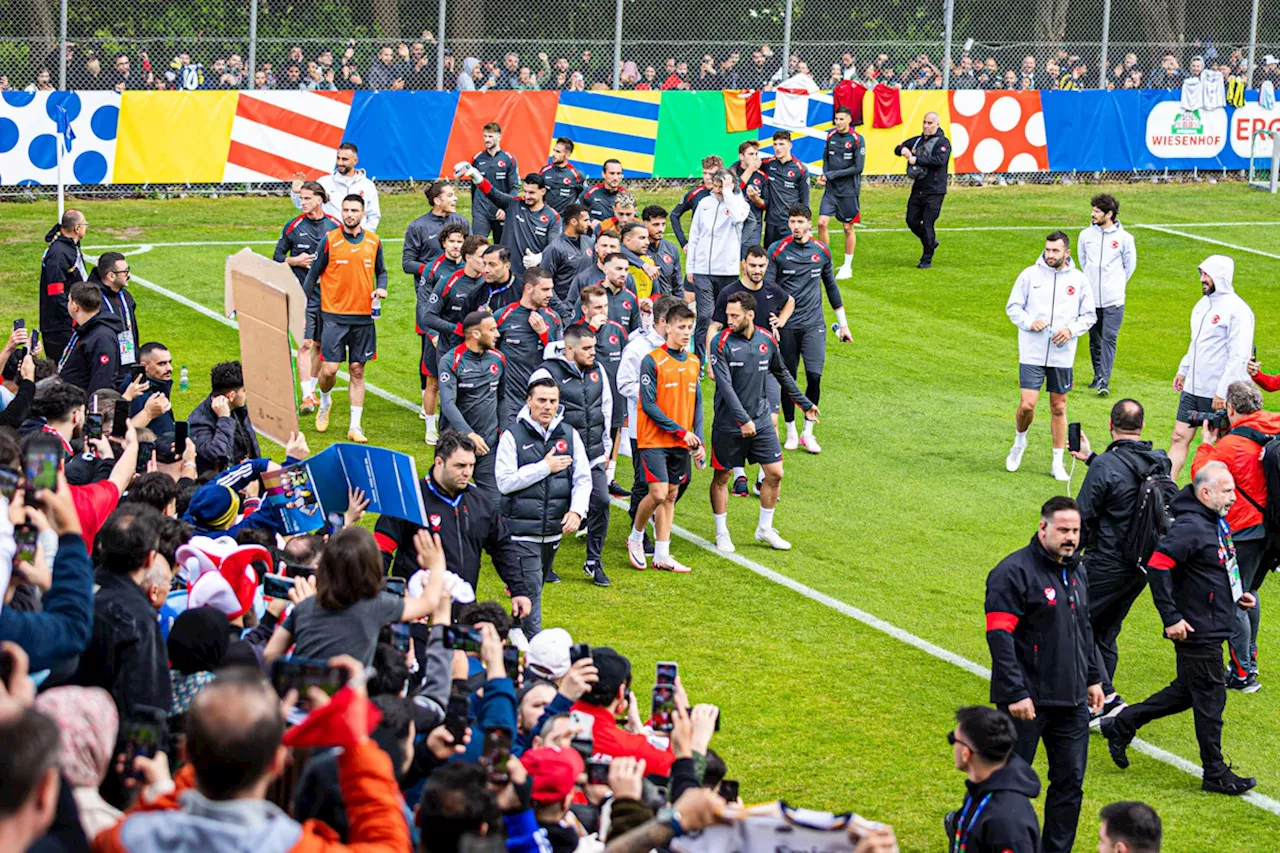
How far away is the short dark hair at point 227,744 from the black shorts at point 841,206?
18.7 m

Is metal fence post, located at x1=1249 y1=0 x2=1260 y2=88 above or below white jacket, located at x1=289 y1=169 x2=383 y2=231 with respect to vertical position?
above

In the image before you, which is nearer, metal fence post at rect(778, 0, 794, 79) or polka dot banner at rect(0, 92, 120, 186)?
polka dot banner at rect(0, 92, 120, 186)

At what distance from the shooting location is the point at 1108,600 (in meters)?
10.0

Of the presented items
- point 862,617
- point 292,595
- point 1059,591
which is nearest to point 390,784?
point 292,595

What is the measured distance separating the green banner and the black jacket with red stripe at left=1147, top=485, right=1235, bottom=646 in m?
18.3

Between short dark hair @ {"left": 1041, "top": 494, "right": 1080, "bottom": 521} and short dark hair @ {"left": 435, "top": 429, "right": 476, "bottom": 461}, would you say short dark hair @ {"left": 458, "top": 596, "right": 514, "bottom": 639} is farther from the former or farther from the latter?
short dark hair @ {"left": 1041, "top": 494, "right": 1080, "bottom": 521}

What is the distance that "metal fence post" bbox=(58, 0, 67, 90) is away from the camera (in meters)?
23.7

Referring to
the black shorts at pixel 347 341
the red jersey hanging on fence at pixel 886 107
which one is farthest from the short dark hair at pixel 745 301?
the red jersey hanging on fence at pixel 886 107

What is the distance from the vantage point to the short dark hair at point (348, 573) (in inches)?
252

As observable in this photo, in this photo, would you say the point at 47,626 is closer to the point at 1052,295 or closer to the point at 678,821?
the point at 678,821

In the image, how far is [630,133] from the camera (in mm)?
26953

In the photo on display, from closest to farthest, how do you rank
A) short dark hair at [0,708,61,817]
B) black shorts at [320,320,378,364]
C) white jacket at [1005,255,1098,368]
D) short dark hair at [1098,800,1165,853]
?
short dark hair at [0,708,61,817] < short dark hair at [1098,800,1165,853] < white jacket at [1005,255,1098,368] < black shorts at [320,320,378,364]

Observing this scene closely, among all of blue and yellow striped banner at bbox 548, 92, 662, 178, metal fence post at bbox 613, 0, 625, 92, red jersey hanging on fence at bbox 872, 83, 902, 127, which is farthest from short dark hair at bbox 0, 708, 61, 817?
red jersey hanging on fence at bbox 872, 83, 902, 127

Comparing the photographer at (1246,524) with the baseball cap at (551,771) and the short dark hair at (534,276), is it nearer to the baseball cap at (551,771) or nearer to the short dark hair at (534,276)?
the short dark hair at (534,276)
